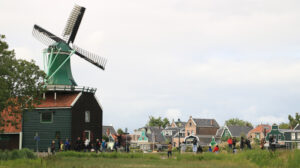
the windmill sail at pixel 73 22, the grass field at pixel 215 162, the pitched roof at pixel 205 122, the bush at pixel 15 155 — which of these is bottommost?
the grass field at pixel 215 162

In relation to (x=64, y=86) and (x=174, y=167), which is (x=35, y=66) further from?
(x=174, y=167)

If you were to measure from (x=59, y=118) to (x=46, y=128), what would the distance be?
1.72 m

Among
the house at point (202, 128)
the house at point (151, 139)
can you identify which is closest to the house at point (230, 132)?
the house at point (202, 128)

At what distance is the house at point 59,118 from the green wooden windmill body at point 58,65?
3.35 ft

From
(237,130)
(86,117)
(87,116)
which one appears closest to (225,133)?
(237,130)

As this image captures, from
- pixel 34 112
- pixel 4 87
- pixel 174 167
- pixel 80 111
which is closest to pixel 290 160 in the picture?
pixel 174 167

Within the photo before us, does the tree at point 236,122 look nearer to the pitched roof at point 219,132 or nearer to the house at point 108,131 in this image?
the pitched roof at point 219,132

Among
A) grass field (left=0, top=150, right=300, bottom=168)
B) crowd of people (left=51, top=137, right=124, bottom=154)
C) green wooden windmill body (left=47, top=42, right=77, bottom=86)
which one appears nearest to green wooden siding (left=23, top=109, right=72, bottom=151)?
crowd of people (left=51, top=137, right=124, bottom=154)

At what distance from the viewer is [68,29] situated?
50094mm

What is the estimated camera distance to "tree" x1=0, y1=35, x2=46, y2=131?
107 feet

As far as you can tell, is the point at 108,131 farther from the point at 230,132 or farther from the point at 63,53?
the point at 63,53

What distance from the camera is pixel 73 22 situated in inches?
1980

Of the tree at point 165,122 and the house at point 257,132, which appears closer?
the house at point 257,132

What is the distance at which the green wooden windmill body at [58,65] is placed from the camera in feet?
155
